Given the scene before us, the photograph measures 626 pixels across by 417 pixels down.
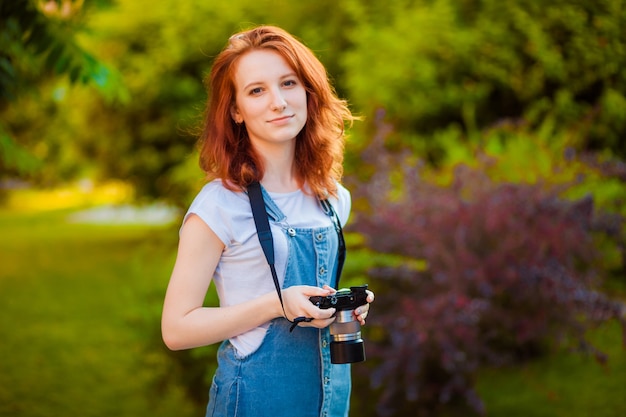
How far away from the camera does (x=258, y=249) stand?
2.12m

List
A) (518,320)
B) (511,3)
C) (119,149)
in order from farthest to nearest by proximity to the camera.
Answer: (119,149), (511,3), (518,320)

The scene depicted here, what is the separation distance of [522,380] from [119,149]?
27.1 feet

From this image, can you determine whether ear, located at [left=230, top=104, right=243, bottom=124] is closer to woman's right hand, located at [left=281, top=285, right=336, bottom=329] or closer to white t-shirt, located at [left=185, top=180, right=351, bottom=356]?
white t-shirt, located at [left=185, top=180, right=351, bottom=356]

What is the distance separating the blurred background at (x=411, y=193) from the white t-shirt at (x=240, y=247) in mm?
815

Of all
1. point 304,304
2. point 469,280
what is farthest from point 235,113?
point 469,280

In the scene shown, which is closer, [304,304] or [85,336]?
[304,304]

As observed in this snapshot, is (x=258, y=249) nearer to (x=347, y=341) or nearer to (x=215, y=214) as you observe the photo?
(x=215, y=214)

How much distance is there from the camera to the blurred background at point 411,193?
4559 mm

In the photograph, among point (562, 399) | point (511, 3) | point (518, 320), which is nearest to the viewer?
point (518, 320)

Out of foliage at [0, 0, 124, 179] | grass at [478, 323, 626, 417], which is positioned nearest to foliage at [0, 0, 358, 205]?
grass at [478, 323, 626, 417]

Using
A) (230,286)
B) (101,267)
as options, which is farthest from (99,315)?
(230,286)

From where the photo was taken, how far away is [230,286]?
7.09 feet

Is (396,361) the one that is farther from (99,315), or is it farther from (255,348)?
(99,315)

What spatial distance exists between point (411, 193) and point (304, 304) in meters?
3.27
